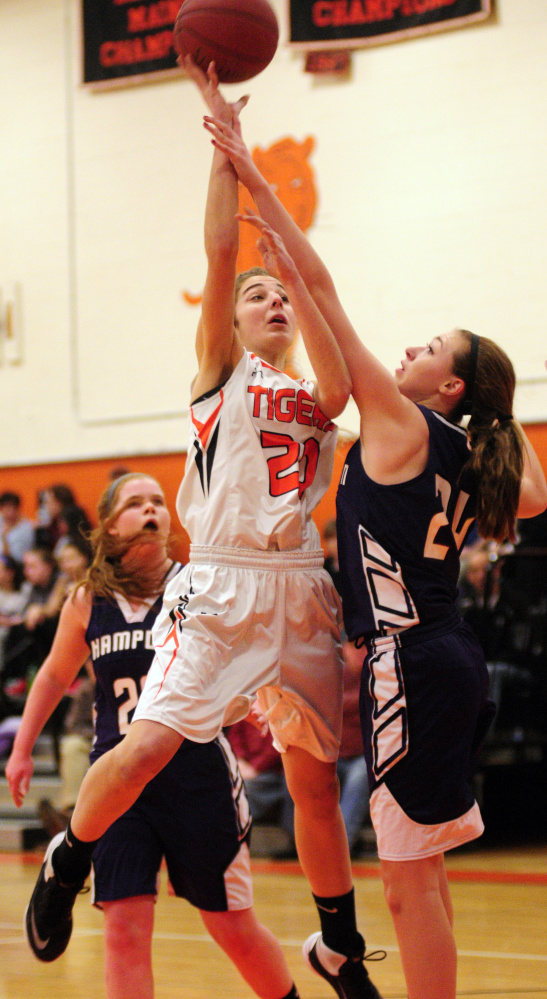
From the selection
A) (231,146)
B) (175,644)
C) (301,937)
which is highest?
(231,146)

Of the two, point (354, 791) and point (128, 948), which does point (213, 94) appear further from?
point (354, 791)

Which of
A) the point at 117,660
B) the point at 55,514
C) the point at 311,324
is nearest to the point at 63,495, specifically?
the point at 55,514

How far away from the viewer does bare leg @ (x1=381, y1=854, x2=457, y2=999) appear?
2646mm

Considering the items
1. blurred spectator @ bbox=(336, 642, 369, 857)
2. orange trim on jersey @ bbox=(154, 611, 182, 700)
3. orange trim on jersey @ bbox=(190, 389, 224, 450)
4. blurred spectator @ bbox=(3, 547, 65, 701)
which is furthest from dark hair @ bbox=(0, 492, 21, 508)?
orange trim on jersey @ bbox=(154, 611, 182, 700)

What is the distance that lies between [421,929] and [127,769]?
32.8 inches

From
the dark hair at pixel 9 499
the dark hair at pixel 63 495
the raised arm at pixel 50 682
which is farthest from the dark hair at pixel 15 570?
the raised arm at pixel 50 682

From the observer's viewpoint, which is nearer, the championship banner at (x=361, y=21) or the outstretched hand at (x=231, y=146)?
the outstretched hand at (x=231, y=146)

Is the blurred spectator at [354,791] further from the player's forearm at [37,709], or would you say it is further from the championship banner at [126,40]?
the championship banner at [126,40]

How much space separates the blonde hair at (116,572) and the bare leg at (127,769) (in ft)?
2.34

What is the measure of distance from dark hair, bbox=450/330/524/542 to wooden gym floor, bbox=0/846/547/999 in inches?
77.4

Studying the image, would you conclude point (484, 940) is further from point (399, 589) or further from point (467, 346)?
point (467, 346)

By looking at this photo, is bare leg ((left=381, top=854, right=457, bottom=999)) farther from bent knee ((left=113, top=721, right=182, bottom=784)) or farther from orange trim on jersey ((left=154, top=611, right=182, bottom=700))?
orange trim on jersey ((left=154, top=611, right=182, bottom=700))

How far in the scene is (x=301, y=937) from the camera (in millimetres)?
4883

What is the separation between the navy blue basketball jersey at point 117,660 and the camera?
3.25m
